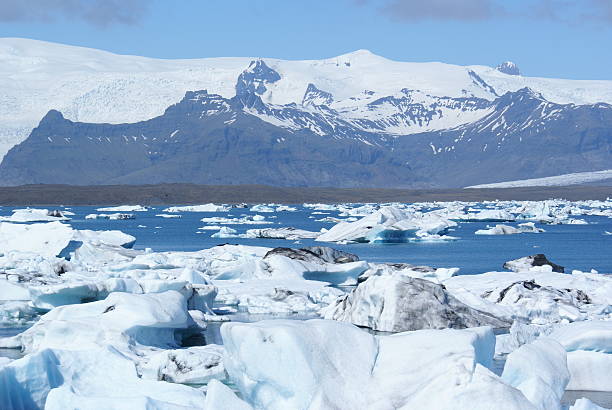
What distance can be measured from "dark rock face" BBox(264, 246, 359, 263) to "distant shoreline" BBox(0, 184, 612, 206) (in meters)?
93.8

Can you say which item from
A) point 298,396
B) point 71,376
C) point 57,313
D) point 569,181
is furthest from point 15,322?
point 569,181

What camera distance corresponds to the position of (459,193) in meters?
154

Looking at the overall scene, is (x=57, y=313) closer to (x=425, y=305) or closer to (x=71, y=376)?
(x=71, y=376)

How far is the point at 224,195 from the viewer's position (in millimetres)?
129500

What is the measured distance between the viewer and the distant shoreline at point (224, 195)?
118375 mm

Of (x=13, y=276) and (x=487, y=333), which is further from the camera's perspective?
(x=13, y=276)

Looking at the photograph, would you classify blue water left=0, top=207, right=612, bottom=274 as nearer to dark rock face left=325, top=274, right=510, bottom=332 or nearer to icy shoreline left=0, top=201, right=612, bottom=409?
icy shoreline left=0, top=201, right=612, bottom=409

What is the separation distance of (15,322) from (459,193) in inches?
5565

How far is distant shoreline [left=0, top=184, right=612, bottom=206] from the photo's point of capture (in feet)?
388

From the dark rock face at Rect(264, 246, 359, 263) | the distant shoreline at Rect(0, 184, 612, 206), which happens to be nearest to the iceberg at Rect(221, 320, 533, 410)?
the dark rock face at Rect(264, 246, 359, 263)

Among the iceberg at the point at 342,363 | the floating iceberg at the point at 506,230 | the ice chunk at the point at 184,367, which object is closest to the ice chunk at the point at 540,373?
the iceberg at the point at 342,363

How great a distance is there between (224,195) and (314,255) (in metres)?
106

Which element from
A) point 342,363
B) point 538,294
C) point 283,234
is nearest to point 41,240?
point 283,234

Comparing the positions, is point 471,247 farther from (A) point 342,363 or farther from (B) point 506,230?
(A) point 342,363
